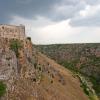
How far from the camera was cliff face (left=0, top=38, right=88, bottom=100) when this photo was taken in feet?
172

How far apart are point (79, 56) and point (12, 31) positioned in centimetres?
8942

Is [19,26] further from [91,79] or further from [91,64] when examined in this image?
[91,64]

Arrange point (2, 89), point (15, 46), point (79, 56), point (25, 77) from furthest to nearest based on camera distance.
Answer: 1. point (79, 56)
2. point (15, 46)
3. point (25, 77)
4. point (2, 89)

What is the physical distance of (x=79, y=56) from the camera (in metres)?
146

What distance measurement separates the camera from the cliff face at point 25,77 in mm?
52438

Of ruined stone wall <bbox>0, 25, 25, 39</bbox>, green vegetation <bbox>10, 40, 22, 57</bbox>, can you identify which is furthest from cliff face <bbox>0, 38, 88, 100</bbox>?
ruined stone wall <bbox>0, 25, 25, 39</bbox>

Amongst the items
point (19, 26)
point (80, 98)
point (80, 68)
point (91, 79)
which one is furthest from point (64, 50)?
point (19, 26)

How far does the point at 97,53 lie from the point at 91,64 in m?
13.3

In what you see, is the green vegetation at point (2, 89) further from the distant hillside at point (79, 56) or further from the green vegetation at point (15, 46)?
the distant hillside at point (79, 56)

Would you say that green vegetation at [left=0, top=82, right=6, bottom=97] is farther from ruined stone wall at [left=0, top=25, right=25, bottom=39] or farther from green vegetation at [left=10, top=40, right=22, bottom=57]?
ruined stone wall at [left=0, top=25, right=25, bottom=39]

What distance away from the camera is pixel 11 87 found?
170 feet

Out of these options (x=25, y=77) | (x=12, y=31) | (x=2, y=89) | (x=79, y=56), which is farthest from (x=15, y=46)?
(x=79, y=56)

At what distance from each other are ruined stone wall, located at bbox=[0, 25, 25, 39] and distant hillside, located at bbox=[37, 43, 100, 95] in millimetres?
63168

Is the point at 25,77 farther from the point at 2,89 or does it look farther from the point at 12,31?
the point at 12,31
